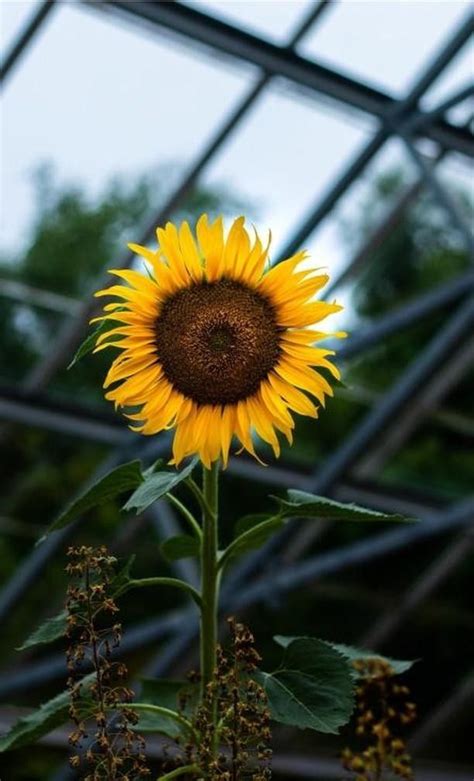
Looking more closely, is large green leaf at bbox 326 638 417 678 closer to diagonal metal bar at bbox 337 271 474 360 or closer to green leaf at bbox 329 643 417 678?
green leaf at bbox 329 643 417 678

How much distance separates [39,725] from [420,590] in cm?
480

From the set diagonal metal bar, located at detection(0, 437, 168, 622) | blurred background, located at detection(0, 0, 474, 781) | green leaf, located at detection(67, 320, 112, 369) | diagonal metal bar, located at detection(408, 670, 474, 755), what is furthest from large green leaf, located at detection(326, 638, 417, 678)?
diagonal metal bar, located at detection(408, 670, 474, 755)

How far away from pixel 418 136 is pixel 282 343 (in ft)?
11.4

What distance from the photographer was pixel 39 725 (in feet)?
2.63

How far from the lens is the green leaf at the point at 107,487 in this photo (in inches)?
31.7

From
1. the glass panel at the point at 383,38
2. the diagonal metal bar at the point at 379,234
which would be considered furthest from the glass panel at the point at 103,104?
the diagonal metal bar at the point at 379,234

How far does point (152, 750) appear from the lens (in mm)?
4836

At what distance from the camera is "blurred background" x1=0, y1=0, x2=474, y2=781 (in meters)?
4.05

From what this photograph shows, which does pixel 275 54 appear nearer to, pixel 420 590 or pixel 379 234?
pixel 379 234

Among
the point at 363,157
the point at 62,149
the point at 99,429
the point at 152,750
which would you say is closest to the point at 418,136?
the point at 363,157

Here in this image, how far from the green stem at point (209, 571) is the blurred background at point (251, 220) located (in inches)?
124

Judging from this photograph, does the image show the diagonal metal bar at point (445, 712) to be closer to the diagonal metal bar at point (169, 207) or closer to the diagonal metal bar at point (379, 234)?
the diagonal metal bar at point (379, 234)

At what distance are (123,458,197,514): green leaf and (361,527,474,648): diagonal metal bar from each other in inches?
179

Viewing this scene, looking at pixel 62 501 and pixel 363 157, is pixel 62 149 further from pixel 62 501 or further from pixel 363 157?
pixel 62 501
